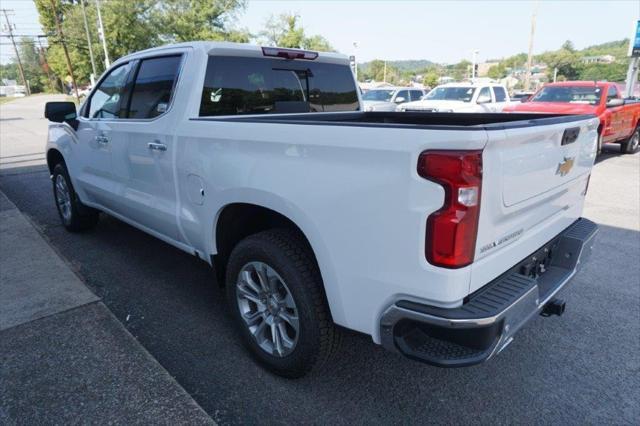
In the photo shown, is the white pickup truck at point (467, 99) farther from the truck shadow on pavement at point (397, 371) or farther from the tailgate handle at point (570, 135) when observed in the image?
the tailgate handle at point (570, 135)

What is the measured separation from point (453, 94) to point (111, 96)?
12.9 metres

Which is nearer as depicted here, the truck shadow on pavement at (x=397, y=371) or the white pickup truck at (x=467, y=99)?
the truck shadow on pavement at (x=397, y=371)

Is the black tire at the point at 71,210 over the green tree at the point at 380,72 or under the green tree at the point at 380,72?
over

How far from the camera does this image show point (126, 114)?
3697 mm

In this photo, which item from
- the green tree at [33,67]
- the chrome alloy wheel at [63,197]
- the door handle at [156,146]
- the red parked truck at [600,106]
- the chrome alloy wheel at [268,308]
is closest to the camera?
the chrome alloy wheel at [268,308]

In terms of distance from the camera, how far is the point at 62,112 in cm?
452

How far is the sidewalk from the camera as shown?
7.48ft

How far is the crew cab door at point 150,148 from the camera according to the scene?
312cm

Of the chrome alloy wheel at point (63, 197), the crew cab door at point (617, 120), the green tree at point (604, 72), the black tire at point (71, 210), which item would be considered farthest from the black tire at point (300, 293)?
the green tree at point (604, 72)

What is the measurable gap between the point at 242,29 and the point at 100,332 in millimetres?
44792

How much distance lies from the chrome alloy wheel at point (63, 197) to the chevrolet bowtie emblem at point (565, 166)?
191 inches

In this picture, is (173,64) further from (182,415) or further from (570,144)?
(570,144)

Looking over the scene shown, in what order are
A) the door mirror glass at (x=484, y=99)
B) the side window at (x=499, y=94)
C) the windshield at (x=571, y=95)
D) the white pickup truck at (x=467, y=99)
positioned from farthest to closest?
the side window at (x=499, y=94)
the door mirror glass at (x=484, y=99)
the white pickup truck at (x=467, y=99)
the windshield at (x=571, y=95)

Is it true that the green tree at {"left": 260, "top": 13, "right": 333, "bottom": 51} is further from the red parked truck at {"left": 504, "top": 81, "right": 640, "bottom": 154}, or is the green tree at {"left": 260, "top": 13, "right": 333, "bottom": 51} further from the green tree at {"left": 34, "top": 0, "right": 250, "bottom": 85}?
the red parked truck at {"left": 504, "top": 81, "right": 640, "bottom": 154}
